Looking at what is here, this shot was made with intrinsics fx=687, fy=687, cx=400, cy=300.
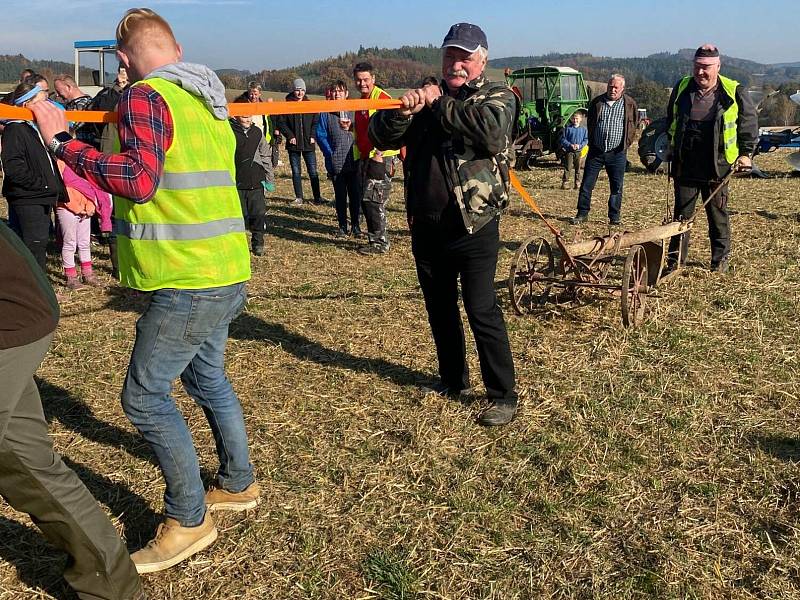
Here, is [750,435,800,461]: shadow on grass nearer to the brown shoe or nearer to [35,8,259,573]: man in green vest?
the brown shoe

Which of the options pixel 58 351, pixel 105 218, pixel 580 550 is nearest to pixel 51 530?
pixel 580 550

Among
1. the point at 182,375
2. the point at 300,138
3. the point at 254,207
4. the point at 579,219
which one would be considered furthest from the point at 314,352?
the point at 300,138

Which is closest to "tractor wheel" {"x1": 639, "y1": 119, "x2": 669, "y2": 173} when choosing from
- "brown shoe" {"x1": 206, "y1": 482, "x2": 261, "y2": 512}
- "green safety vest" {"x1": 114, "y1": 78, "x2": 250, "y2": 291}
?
"brown shoe" {"x1": 206, "y1": 482, "x2": 261, "y2": 512}

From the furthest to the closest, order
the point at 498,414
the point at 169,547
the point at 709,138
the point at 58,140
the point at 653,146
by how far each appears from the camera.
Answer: the point at 653,146, the point at 709,138, the point at 498,414, the point at 169,547, the point at 58,140

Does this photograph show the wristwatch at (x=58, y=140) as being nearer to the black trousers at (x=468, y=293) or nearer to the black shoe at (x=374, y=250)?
the black trousers at (x=468, y=293)

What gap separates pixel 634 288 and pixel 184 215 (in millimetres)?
4237

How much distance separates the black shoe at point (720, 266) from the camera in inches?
289

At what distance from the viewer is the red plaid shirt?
2436 millimetres

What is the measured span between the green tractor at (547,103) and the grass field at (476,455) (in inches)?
501

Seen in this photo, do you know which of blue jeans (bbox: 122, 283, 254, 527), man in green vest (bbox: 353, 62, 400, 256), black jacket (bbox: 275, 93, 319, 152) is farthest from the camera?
black jacket (bbox: 275, 93, 319, 152)

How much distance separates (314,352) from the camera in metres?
5.54

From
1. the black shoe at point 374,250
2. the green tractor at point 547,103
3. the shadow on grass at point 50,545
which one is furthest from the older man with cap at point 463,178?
the green tractor at point 547,103

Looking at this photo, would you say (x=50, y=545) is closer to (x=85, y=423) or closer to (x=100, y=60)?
(x=85, y=423)

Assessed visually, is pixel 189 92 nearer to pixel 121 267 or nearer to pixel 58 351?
pixel 121 267
